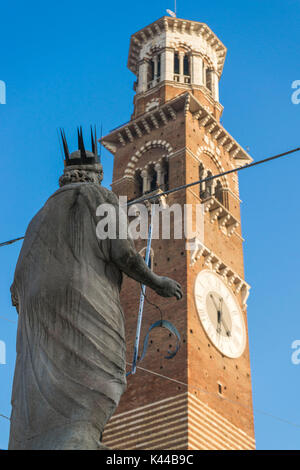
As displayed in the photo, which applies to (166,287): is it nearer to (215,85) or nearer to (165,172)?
(165,172)

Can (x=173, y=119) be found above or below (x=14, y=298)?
above

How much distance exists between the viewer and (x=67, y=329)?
311 centimetres

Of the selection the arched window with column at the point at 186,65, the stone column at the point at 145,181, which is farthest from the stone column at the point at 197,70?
the stone column at the point at 145,181

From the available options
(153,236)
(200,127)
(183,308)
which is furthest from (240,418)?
(200,127)

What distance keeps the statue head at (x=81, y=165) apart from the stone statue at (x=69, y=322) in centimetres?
9

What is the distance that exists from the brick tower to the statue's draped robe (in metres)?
16.6

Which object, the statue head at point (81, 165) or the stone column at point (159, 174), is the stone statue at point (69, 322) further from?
the stone column at point (159, 174)

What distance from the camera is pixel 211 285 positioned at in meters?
23.6

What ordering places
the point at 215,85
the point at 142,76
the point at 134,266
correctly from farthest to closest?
the point at 215,85, the point at 142,76, the point at 134,266

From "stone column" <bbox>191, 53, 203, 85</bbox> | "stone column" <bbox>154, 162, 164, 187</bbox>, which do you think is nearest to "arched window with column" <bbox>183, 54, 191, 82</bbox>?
"stone column" <bbox>191, 53, 203, 85</bbox>

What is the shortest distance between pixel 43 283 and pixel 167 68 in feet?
89.2

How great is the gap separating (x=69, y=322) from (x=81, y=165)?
Result: 2.87ft

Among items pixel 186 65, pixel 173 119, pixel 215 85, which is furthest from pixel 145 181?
pixel 215 85

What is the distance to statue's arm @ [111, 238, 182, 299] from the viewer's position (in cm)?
330
